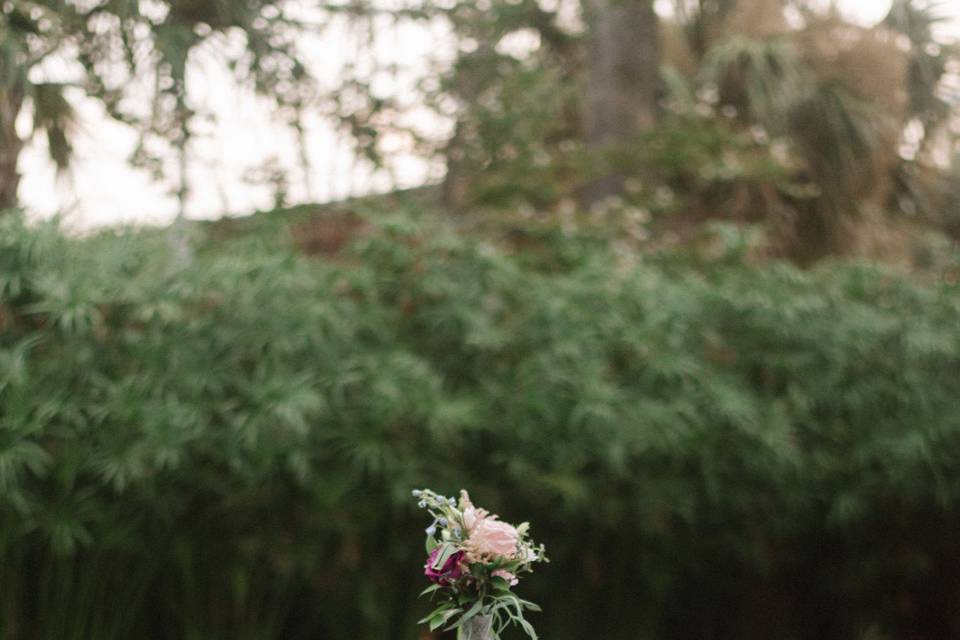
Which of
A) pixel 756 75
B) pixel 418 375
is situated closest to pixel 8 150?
pixel 418 375

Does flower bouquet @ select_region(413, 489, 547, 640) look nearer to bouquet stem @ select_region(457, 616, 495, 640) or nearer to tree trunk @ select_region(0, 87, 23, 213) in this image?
bouquet stem @ select_region(457, 616, 495, 640)

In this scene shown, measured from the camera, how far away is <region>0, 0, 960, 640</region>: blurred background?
3531mm

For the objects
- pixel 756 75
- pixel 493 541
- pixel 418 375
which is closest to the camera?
pixel 493 541

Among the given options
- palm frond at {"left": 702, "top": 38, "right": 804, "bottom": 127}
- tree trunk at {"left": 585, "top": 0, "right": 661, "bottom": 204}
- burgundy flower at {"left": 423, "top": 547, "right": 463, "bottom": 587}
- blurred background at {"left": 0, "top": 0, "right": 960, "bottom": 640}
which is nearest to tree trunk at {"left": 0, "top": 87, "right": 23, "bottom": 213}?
blurred background at {"left": 0, "top": 0, "right": 960, "bottom": 640}

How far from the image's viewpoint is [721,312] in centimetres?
479

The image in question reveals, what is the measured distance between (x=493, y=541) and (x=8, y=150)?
10.7ft

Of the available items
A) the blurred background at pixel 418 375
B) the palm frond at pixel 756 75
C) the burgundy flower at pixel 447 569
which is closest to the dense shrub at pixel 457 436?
the blurred background at pixel 418 375

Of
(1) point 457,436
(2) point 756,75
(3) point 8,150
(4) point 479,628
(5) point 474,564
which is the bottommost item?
(1) point 457,436

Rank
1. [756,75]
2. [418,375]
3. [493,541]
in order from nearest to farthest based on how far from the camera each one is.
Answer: [493,541] < [418,375] < [756,75]

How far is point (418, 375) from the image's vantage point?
3934mm

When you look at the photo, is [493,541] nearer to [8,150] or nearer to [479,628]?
[479,628]

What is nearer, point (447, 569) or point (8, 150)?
point (447, 569)

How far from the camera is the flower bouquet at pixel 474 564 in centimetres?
169

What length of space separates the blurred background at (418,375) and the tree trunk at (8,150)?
0.6 inches
